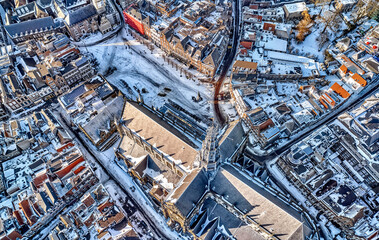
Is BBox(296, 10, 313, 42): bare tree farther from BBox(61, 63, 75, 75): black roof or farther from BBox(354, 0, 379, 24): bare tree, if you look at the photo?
BBox(61, 63, 75, 75): black roof

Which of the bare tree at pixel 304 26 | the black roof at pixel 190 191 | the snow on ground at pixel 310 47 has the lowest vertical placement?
the black roof at pixel 190 191

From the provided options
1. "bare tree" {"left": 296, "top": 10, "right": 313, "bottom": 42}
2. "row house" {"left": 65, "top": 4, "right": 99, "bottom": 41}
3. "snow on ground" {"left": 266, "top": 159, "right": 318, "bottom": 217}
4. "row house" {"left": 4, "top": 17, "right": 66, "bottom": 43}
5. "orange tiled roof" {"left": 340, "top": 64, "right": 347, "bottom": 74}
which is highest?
"row house" {"left": 4, "top": 17, "right": 66, "bottom": 43}

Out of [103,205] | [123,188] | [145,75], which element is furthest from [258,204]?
[145,75]

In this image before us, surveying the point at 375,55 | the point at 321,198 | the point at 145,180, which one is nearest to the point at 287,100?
the point at 321,198

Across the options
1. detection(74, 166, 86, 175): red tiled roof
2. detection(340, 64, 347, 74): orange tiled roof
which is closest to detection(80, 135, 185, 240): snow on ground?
detection(74, 166, 86, 175): red tiled roof

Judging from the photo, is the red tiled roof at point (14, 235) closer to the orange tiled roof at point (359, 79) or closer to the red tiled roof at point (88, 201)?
the red tiled roof at point (88, 201)

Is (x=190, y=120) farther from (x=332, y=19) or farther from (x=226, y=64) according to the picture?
(x=332, y=19)

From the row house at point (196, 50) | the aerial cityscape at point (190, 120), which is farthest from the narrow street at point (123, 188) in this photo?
the row house at point (196, 50)
